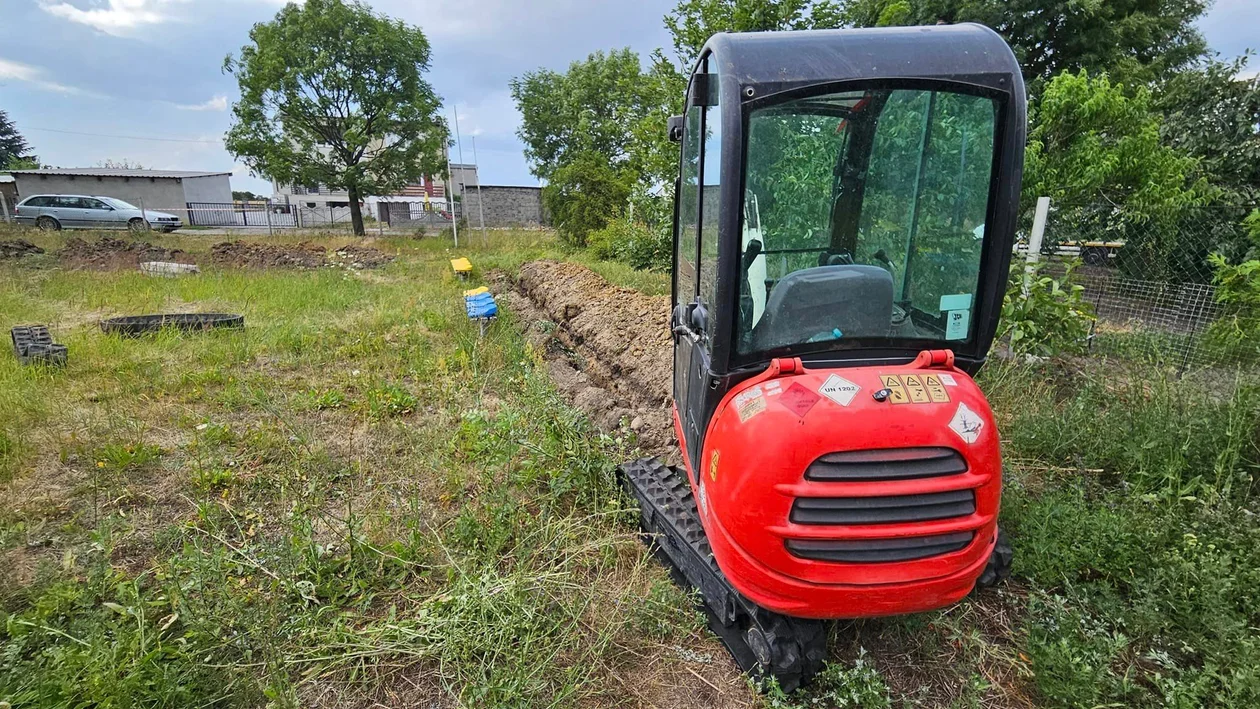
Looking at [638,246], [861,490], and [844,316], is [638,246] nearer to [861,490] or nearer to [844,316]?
[844,316]

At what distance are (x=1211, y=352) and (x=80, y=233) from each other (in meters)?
24.9

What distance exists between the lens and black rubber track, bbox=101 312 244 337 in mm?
6662

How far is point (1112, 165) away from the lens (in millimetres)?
5188

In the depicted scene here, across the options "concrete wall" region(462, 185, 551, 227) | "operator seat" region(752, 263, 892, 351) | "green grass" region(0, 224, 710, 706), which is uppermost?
"concrete wall" region(462, 185, 551, 227)

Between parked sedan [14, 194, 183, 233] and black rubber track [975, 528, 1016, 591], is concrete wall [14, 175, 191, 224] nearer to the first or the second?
parked sedan [14, 194, 183, 233]

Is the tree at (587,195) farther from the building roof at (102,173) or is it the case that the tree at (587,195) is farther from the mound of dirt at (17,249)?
the building roof at (102,173)

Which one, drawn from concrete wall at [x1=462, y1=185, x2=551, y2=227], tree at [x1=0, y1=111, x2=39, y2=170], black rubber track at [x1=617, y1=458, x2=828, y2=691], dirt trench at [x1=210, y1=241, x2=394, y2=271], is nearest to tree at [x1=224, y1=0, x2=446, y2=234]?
dirt trench at [x1=210, y1=241, x2=394, y2=271]

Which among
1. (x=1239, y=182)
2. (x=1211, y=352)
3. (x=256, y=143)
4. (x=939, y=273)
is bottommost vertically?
(x=1211, y=352)

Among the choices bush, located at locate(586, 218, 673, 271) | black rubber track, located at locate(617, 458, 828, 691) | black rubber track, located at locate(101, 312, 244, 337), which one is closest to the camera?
black rubber track, located at locate(617, 458, 828, 691)

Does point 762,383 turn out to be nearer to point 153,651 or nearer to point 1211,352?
point 153,651

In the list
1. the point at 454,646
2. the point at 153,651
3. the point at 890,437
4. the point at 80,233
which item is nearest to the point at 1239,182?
the point at 890,437

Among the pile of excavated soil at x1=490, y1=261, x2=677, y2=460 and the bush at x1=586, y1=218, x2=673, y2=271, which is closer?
the pile of excavated soil at x1=490, y1=261, x2=677, y2=460

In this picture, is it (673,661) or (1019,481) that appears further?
(1019,481)

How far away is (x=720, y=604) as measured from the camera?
7.16 ft
